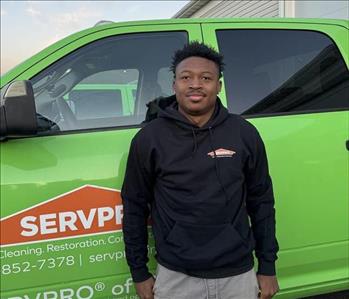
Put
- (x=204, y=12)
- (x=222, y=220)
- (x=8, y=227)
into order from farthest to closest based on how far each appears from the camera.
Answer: (x=204, y=12) < (x=8, y=227) < (x=222, y=220)

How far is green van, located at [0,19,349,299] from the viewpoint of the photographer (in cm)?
209

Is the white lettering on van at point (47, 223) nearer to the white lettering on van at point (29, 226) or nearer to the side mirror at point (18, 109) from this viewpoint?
the white lettering on van at point (29, 226)

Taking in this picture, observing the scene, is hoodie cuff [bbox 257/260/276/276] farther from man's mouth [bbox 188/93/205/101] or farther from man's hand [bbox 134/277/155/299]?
man's mouth [bbox 188/93/205/101]

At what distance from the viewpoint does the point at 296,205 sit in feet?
8.21

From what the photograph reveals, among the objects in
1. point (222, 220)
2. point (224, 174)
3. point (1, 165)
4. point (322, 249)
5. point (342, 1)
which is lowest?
point (322, 249)

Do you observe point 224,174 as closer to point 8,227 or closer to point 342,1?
point 8,227

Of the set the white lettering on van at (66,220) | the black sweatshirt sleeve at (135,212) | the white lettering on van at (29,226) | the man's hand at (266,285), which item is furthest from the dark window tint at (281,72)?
the white lettering on van at (29,226)

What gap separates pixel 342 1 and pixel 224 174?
542 cm

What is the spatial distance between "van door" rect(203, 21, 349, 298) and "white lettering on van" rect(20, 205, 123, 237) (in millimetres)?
888

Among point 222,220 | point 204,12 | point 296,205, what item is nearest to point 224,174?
point 222,220

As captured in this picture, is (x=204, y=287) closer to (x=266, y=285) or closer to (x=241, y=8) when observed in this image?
(x=266, y=285)

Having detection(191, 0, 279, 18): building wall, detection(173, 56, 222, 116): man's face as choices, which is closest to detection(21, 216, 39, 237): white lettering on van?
detection(173, 56, 222, 116): man's face

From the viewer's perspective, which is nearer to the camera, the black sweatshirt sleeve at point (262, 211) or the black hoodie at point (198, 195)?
the black hoodie at point (198, 195)

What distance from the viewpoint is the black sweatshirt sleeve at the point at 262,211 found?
1972mm
